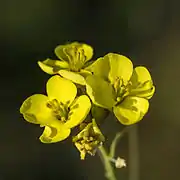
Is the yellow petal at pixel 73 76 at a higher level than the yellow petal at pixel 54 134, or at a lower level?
higher

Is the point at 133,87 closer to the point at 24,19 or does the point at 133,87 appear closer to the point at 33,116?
the point at 33,116

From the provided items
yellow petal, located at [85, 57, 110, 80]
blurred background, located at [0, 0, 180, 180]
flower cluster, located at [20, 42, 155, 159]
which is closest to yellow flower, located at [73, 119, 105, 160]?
flower cluster, located at [20, 42, 155, 159]

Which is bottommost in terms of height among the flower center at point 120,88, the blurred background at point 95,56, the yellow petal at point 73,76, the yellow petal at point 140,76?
the blurred background at point 95,56

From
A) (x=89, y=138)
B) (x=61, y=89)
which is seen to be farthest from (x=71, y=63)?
(x=89, y=138)

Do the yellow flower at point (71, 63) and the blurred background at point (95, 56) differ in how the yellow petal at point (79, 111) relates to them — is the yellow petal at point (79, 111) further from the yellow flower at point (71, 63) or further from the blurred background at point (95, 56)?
the blurred background at point (95, 56)

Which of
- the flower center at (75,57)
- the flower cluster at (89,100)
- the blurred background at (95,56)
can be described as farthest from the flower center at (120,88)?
the blurred background at (95,56)
